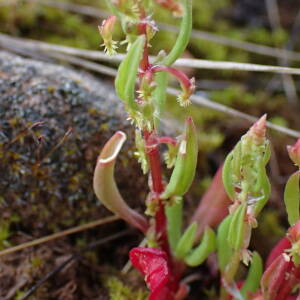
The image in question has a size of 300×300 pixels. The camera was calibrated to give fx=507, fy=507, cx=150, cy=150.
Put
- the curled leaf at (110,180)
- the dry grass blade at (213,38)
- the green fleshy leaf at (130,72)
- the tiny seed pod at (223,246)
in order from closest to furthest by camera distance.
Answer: the green fleshy leaf at (130,72) < the curled leaf at (110,180) < the tiny seed pod at (223,246) < the dry grass blade at (213,38)

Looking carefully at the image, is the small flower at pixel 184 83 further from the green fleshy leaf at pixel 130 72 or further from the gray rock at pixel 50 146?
the gray rock at pixel 50 146

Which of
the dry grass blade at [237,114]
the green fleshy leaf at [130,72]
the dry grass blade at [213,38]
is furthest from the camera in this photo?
the dry grass blade at [213,38]

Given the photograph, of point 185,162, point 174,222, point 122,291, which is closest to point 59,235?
point 122,291

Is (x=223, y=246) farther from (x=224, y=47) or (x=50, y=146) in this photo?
(x=224, y=47)

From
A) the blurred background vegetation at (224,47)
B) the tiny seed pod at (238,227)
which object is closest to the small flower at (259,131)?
the tiny seed pod at (238,227)

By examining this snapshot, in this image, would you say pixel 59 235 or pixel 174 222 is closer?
pixel 174 222

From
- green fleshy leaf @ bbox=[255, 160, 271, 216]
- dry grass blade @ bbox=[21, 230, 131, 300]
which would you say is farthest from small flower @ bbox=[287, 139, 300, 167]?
dry grass blade @ bbox=[21, 230, 131, 300]

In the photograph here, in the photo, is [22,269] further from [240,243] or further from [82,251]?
[240,243]
